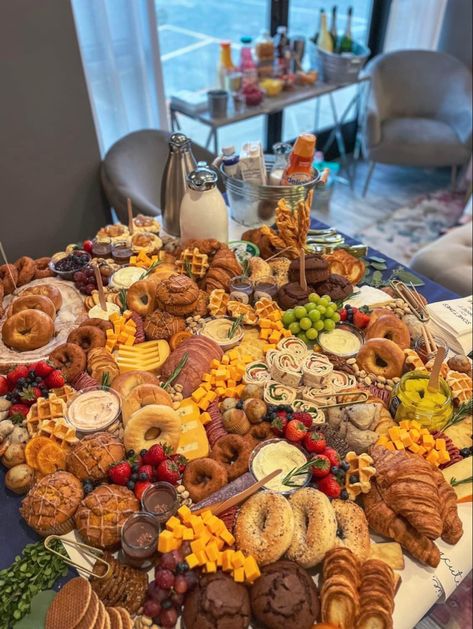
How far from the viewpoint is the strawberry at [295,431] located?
1.24 m

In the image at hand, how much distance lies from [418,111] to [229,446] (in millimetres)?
3787

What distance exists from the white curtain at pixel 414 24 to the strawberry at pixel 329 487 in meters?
4.22

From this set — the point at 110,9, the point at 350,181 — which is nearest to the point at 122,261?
the point at 110,9

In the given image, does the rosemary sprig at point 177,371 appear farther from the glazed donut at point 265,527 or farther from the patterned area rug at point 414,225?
the patterned area rug at point 414,225

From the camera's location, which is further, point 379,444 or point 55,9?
point 55,9

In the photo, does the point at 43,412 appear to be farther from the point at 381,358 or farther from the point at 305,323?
the point at 381,358

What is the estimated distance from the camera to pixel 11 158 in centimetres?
249

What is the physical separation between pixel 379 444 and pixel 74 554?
29.3 inches

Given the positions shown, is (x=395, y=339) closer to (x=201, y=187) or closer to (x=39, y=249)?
(x=201, y=187)

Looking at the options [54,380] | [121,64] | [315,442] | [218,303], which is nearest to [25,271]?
[54,380]

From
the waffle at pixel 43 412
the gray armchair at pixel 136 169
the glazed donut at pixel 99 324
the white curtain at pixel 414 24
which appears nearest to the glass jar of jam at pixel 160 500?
the waffle at pixel 43 412

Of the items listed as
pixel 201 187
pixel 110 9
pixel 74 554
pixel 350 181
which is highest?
pixel 110 9

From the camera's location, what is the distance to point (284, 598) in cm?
98

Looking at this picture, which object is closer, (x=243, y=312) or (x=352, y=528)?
(x=352, y=528)
